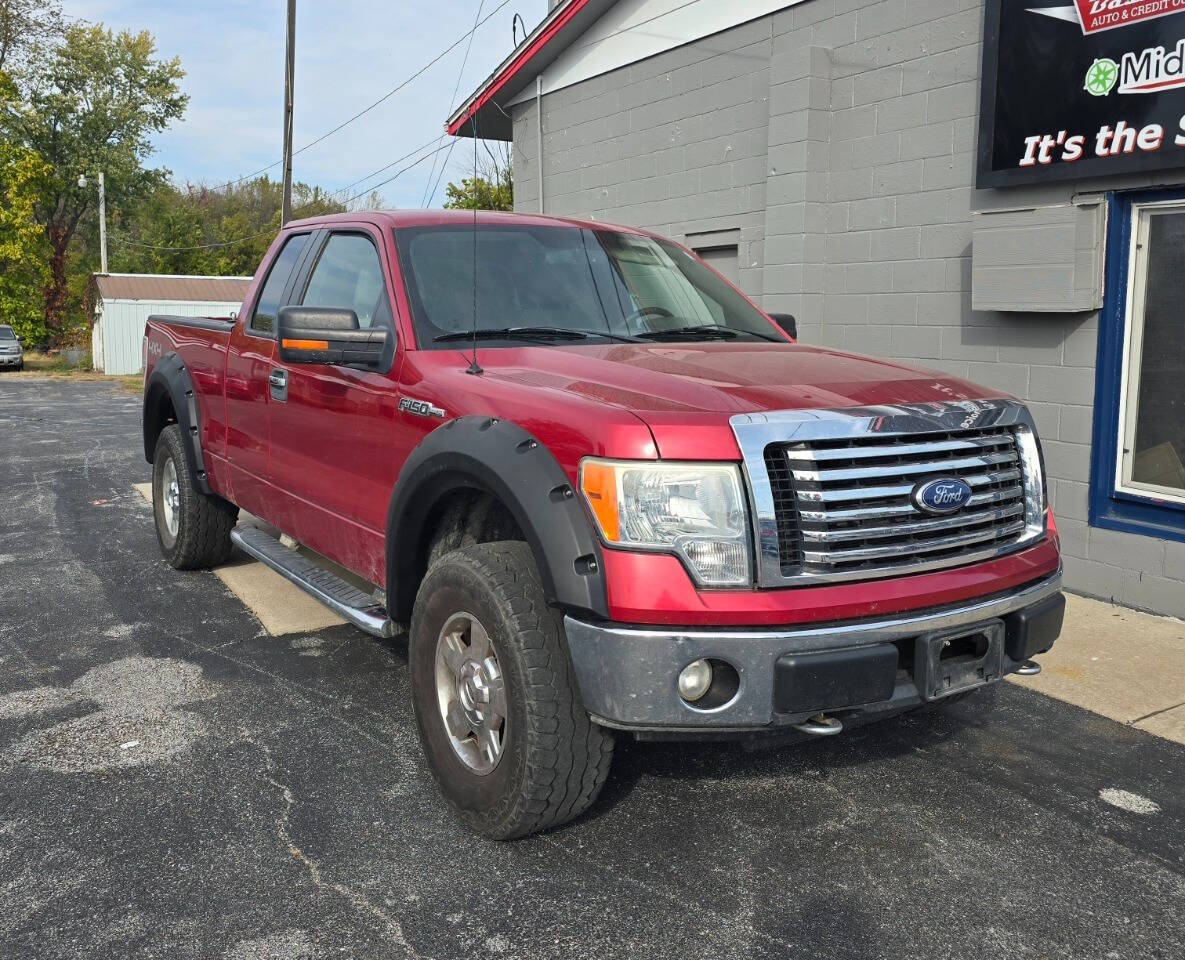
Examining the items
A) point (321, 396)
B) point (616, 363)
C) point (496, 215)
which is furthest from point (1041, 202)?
point (321, 396)

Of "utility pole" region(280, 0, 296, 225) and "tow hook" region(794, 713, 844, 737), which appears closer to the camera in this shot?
"tow hook" region(794, 713, 844, 737)

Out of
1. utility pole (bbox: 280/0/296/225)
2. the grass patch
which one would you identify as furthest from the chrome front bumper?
the grass patch

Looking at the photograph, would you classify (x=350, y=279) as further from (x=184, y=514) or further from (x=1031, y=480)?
(x=1031, y=480)

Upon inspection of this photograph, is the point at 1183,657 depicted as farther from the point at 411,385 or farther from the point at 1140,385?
the point at 411,385

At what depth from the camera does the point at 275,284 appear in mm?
5516

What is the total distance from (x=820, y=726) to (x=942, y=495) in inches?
29.4

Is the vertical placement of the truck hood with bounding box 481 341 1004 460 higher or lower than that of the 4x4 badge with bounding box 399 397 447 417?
higher

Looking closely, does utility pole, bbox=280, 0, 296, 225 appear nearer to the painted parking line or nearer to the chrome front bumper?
the painted parking line

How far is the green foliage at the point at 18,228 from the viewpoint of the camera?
40781 millimetres

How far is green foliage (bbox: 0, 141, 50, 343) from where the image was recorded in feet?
134

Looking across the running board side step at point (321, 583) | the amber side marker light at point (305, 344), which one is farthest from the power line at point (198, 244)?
the amber side marker light at point (305, 344)

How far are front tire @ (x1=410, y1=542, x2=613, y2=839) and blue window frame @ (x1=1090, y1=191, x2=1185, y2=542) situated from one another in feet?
13.6

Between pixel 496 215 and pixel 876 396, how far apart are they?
2113mm

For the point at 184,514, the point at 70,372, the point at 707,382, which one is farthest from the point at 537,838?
the point at 70,372
